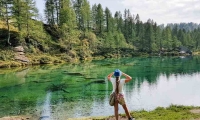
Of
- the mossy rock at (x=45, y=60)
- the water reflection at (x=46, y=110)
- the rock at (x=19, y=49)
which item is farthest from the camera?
the mossy rock at (x=45, y=60)

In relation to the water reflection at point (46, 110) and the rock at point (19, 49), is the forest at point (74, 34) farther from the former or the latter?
the water reflection at point (46, 110)

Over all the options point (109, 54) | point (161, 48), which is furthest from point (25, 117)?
point (161, 48)

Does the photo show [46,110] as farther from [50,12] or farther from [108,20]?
[108,20]

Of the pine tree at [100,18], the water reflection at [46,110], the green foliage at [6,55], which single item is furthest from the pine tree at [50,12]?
the water reflection at [46,110]

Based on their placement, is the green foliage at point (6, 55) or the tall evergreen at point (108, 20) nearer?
the green foliage at point (6, 55)

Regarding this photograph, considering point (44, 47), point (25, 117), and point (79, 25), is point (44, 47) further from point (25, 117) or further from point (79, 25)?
point (25, 117)

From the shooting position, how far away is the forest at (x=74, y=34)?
7688 cm

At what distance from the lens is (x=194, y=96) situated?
1134 inches

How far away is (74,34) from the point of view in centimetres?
9769

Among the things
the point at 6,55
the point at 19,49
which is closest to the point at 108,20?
the point at 19,49

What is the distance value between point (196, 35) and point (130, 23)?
5521 centimetres

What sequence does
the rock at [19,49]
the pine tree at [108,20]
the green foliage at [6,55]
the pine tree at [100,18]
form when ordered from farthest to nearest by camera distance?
1. the pine tree at [108,20]
2. the pine tree at [100,18]
3. the rock at [19,49]
4. the green foliage at [6,55]

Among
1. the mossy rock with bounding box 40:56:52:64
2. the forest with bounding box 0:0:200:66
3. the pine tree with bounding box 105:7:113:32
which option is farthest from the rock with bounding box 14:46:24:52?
the pine tree with bounding box 105:7:113:32

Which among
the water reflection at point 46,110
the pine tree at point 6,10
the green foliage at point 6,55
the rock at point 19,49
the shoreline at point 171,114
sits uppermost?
the pine tree at point 6,10
